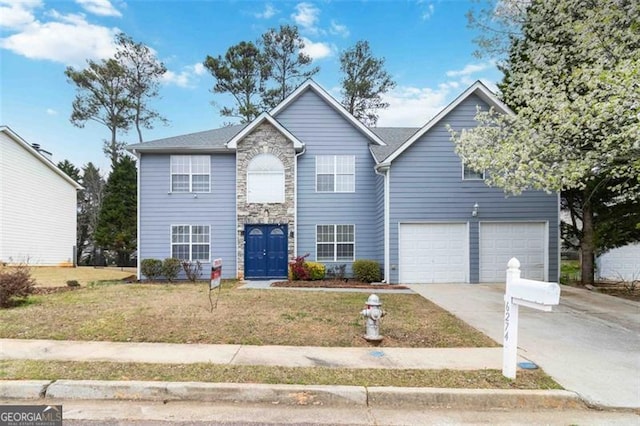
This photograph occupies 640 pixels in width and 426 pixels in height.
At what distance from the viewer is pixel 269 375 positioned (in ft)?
15.2

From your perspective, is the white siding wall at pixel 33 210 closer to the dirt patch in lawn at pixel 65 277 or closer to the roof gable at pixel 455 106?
the dirt patch in lawn at pixel 65 277

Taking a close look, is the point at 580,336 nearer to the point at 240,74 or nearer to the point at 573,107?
the point at 573,107

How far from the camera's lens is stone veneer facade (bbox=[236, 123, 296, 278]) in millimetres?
15062

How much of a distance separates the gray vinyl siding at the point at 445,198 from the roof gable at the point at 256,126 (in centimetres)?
399

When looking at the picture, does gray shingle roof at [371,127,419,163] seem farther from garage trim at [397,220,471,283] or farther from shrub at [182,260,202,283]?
shrub at [182,260,202,283]

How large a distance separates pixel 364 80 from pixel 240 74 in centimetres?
948

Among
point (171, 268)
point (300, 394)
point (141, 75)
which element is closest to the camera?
point (300, 394)

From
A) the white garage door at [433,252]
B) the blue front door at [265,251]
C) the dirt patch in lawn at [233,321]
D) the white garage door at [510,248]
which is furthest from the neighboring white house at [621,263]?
the blue front door at [265,251]

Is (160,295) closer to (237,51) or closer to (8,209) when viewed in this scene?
(8,209)

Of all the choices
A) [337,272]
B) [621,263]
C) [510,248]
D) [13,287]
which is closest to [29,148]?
[13,287]

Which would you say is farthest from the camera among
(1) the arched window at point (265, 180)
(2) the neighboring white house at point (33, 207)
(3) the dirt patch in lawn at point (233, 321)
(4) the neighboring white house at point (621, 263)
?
(2) the neighboring white house at point (33, 207)

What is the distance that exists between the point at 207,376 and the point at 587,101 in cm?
922

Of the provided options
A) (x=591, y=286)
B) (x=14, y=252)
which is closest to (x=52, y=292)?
(x=14, y=252)

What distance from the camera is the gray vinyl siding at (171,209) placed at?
1540 cm
